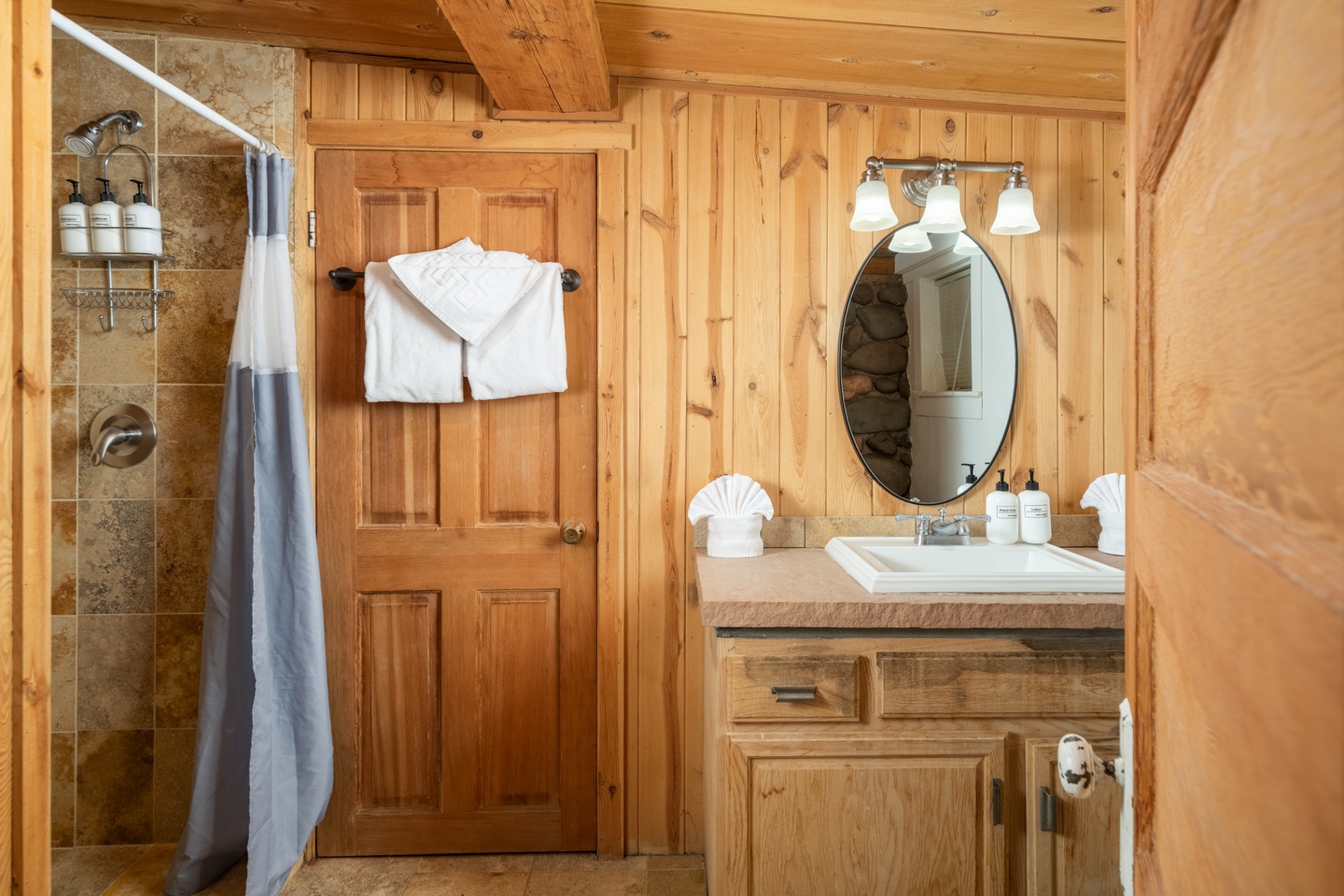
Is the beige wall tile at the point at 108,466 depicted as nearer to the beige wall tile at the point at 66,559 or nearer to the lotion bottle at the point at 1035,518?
the beige wall tile at the point at 66,559

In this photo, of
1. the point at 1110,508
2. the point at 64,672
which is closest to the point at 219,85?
the point at 64,672

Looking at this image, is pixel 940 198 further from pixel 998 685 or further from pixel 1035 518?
pixel 998 685

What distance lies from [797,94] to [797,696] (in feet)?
4.98

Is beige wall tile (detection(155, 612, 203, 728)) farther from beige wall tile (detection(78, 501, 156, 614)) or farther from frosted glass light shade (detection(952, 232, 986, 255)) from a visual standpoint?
frosted glass light shade (detection(952, 232, 986, 255))

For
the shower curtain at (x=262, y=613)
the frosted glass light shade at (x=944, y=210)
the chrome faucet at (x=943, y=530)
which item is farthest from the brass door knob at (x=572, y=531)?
the frosted glass light shade at (x=944, y=210)

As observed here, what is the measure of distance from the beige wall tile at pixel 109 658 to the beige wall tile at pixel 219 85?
1227 mm

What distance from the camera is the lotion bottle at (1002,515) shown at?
2045 mm

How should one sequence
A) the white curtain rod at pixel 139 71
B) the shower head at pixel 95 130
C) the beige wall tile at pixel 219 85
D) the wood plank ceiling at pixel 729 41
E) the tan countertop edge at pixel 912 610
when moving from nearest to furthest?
the white curtain rod at pixel 139 71 → the tan countertop edge at pixel 912 610 → the wood plank ceiling at pixel 729 41 → the shower head at pixel 95 130 → the beige wall tile at pixel 219 85

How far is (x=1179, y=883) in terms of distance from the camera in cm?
49

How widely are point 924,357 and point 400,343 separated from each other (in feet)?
4.46

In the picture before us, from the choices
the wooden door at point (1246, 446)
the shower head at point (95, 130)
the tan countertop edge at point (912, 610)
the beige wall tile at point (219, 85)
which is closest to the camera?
the wooden door at point (1246, 446)

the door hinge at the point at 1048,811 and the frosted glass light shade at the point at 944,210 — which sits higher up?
the frosted glass light shade at the point at 944,210

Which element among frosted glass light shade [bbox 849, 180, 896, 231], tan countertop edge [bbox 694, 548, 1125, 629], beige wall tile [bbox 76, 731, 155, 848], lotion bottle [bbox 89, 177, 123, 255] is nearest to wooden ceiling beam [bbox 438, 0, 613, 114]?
frosted glass light shade [bbox 849, 180, 896, 231]

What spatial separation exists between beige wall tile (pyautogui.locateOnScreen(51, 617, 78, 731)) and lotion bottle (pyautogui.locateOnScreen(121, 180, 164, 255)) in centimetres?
97
